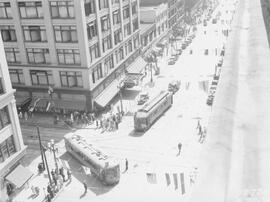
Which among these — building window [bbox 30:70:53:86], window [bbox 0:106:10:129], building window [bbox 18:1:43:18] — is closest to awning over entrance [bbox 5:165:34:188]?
window [bbox 0:106:10:129]

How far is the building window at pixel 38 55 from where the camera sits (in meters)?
70.6

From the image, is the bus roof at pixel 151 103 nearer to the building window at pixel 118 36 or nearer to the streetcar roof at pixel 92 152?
the streetcar roof at pixel 92 152

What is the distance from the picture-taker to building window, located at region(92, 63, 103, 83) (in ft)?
232

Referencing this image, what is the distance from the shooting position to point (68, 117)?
70.9 metres

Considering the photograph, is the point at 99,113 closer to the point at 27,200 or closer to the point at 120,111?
the point at 120,111

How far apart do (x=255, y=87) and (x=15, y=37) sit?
152ft

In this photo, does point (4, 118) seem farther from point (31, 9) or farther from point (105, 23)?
point (105, 23)

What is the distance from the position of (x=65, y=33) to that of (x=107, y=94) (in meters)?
13.4

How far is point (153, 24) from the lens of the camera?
373ft

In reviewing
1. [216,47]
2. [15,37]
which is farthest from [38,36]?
[216,47]

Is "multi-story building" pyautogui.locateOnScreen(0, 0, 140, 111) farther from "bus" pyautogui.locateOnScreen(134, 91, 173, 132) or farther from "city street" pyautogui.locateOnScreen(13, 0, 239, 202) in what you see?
"bus" pyautogui.locateOnScreen(134, 91, 173, 132)

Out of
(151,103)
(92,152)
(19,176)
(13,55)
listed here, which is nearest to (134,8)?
(13,55)

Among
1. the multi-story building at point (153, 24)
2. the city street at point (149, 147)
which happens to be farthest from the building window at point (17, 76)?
the multi-story building at point (153, 24)

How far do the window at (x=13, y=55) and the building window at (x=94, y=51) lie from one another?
13.4 metres
